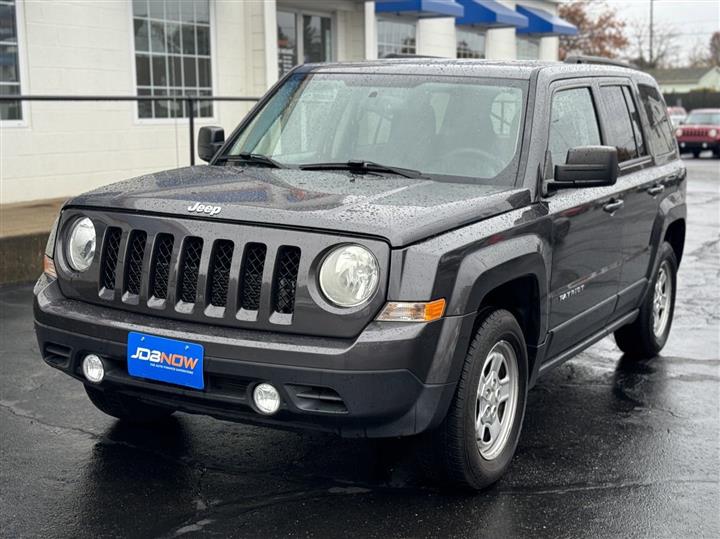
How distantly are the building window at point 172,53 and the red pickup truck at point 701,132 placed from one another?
18.5m

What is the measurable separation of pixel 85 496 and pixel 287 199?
151 centimetres

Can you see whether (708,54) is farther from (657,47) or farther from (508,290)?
(508,290)

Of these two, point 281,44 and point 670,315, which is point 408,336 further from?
point 281,44

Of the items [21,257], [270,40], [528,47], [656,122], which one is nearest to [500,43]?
[528,47]

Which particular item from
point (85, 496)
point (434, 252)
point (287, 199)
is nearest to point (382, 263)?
point (434, 252)

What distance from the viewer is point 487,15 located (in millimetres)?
21094

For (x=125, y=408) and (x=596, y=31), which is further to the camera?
(x=596, y=31)

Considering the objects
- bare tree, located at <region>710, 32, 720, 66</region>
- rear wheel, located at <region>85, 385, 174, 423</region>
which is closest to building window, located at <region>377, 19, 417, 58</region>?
rear wheel, located at <region>85, 385, 174, 423</region>

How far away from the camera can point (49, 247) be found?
4.40 metres

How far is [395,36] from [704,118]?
13.6 metres

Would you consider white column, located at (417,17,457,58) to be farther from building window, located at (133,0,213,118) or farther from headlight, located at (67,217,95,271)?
headlight, located at (67,217,95,271)

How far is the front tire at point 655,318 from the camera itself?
6250 mm

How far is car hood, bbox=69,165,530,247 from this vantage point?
3.68 metres

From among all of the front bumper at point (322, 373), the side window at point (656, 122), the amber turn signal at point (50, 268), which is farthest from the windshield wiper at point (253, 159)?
the side window at point (656, 122)
